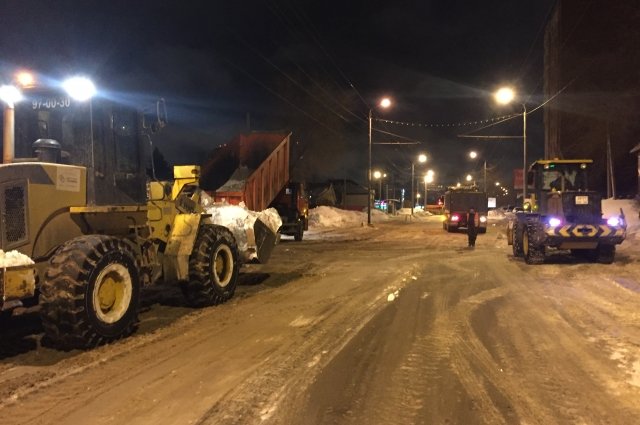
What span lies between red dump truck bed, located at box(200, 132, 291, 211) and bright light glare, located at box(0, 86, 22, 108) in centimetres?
1309

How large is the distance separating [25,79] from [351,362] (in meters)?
5.14

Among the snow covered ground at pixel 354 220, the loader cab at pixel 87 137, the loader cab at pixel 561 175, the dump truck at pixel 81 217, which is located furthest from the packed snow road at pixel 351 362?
the snow covered ground at pixel 354 220

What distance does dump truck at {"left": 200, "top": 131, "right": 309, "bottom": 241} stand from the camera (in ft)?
65.7

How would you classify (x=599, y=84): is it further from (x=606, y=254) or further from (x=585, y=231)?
(x=585, y=231)

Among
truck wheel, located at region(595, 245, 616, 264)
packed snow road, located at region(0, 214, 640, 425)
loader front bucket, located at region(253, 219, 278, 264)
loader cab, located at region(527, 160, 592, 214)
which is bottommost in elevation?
packed snow road, located at region(0, 214, 640, 425)

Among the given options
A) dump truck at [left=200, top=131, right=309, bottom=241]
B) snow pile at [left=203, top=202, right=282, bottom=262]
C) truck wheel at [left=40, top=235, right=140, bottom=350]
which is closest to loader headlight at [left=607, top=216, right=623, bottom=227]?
snow pile at [left=203, top=202, right=282, bottom=262]

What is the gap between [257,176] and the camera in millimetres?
20266

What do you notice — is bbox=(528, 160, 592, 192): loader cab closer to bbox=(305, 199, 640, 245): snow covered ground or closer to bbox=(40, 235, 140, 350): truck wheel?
bbox=(305, 199, 640, 245): snow covered ground

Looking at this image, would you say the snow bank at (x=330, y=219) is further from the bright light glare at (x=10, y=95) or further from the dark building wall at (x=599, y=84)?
the bright light glare at (x=10, y=95)

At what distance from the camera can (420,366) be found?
5.60 metres

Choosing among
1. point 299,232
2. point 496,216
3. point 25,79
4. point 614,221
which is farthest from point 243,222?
point 496,216

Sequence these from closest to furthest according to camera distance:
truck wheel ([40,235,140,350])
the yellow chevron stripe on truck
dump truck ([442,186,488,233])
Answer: truck wheel ([40,235,140,350]) → the yellow chevron stripe on truck → dump truck ([442,186,488,233])

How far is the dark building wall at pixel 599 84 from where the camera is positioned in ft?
134

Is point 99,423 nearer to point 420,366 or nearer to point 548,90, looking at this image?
point 420,366
